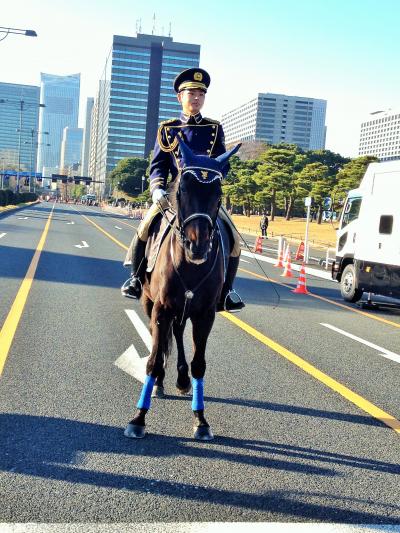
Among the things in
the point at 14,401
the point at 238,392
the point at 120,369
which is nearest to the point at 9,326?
the point at 120,369

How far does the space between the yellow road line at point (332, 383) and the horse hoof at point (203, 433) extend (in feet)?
5.68

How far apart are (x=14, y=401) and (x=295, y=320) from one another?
6.65 metres

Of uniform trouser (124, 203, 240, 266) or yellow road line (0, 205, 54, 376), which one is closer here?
uniform trouser (124, 203, 240, 266)

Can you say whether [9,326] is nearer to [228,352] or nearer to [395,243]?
[228,352]

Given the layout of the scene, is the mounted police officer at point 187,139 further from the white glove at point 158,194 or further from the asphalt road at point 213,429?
the asphalt road at point 213,429

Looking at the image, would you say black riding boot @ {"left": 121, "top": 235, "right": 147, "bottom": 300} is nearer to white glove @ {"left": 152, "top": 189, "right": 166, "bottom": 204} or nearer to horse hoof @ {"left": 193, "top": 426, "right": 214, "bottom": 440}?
white glove @ {"left": 152, "top": 189, "right": 166, "bottom": 204}

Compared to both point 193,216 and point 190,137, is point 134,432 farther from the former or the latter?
point 190,137

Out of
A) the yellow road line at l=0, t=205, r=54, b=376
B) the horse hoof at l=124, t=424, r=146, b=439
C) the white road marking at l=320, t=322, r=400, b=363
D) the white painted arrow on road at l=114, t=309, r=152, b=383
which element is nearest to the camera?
the horse hoof at l=124, t=424, r=146, b=439

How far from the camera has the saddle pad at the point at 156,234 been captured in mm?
4976

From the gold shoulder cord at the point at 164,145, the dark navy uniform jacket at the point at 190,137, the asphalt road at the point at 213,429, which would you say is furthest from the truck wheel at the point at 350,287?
the gold shoulder cord at the point at 164,145

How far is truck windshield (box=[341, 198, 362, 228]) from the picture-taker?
15.6 metres

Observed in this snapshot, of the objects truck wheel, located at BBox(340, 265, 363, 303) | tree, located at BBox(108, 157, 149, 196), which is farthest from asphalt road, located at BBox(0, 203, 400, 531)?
tree, located at BBox(108, 157, 149, 196)

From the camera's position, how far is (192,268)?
457cm

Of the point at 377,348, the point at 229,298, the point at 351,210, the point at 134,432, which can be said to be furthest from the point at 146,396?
the point at 351,210
